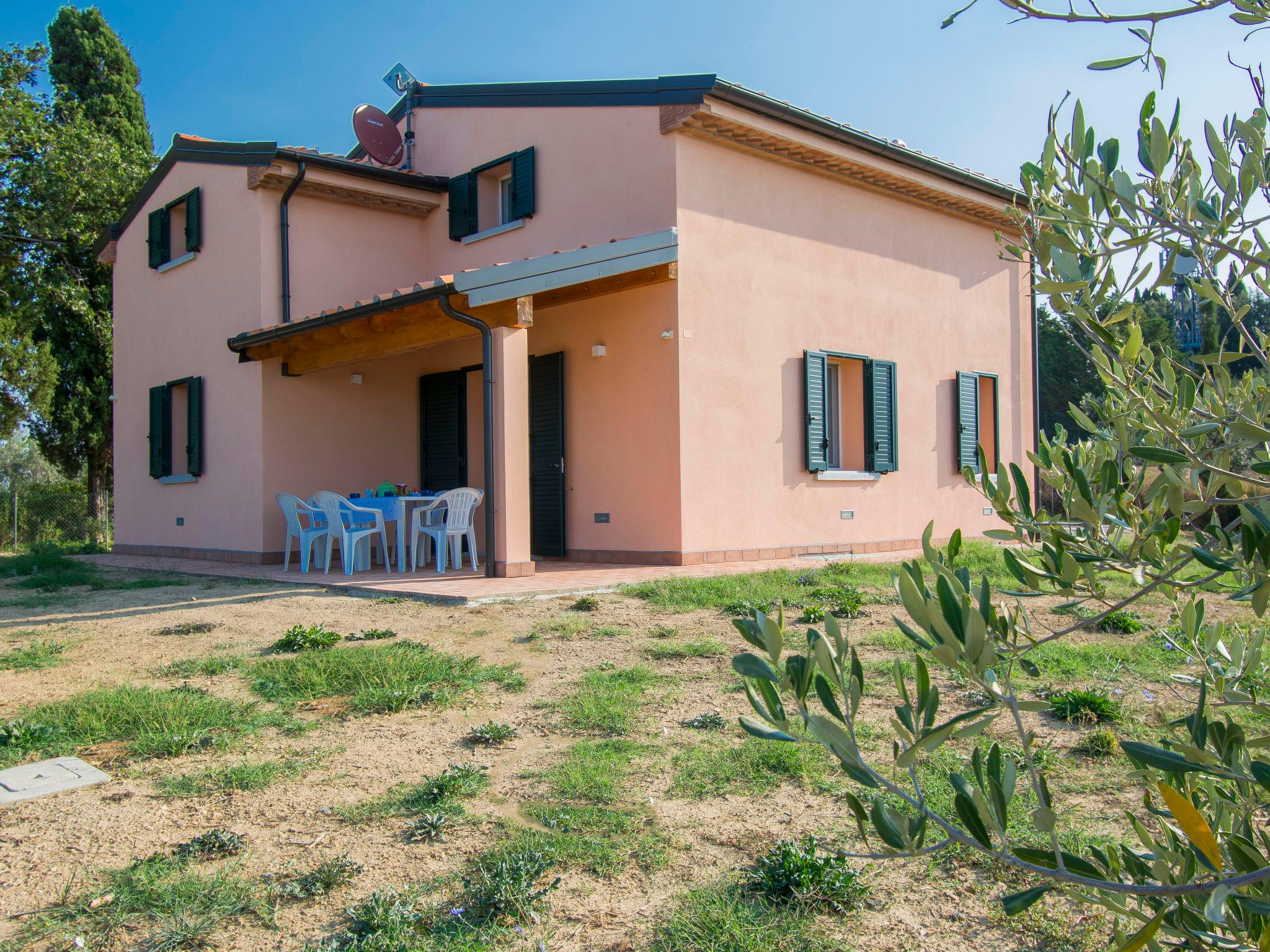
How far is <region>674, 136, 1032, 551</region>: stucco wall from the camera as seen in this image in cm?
924

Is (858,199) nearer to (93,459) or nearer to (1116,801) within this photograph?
(1116,801)

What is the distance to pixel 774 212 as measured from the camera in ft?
32.6

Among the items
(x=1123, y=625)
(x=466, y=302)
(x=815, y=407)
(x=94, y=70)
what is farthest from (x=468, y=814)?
(x=94, y=70)

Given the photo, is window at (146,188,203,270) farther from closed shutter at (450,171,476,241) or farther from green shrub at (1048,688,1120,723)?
green shrub at (1048,688,1120,723)

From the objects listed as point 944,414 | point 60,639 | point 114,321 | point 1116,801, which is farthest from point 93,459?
point 1116,801

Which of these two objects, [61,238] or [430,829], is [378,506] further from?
[61,238]

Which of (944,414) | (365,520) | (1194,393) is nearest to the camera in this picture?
(1194,393)

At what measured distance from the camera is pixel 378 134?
12.2 m

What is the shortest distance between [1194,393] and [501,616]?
17.2 ft

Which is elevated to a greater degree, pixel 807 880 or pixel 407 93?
pixel 407 93

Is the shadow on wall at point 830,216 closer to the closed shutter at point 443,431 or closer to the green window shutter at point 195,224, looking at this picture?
the closed shutter at point 443,431

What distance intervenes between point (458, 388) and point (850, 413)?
4.74 meters

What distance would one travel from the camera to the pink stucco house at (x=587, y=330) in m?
9.07

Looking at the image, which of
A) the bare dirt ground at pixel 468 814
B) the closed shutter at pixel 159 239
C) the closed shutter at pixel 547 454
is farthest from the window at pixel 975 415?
the closed shutter at pixel 159 239
